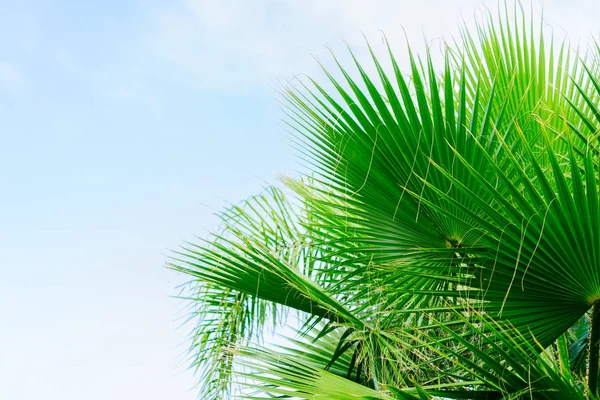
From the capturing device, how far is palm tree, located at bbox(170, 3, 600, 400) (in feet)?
4.99

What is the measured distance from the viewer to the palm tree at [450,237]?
4.99 ft

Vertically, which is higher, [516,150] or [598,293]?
[516,150]

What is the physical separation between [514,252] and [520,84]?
48.5 inches

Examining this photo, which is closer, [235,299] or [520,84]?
[520,84]

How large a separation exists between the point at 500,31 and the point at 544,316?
57.0 inches

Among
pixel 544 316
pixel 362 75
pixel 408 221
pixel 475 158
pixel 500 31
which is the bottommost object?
pixel 544 316

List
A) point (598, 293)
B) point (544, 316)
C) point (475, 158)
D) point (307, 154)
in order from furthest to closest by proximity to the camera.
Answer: point (307, 154), point (475, 158), point (544, 316), point (598, 293)

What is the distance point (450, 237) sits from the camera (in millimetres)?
1957

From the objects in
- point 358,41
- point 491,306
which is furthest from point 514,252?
point 358,41

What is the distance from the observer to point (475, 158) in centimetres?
196

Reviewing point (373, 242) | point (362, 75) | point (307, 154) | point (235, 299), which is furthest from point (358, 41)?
point (235, 299)

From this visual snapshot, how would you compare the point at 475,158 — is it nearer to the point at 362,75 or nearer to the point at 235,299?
the point at 362,75

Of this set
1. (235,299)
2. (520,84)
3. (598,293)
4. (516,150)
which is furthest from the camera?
(235,299)

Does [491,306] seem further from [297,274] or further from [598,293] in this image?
[297,274]
